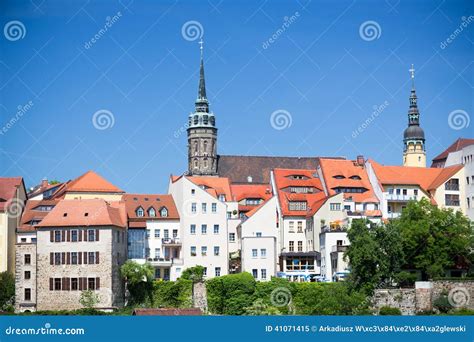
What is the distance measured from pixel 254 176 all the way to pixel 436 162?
13.5 meters

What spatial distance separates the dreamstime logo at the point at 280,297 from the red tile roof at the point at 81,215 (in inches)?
353

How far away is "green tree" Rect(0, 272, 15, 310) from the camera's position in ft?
174

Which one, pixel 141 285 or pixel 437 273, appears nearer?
pixel 437 273

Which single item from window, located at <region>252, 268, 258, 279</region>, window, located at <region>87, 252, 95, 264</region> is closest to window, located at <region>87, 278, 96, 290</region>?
window, located at <region>87, 252, 95, 264</region>

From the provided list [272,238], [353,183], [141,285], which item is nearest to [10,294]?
[141,285]

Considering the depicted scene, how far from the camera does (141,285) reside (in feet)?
175

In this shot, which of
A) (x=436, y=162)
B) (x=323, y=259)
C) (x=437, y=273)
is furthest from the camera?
(x=436, y=162)

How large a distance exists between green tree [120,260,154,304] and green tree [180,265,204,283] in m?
2.12

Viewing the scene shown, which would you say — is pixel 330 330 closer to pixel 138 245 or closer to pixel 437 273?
pixel 437 273

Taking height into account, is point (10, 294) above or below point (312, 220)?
below

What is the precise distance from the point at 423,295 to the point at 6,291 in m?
21.1

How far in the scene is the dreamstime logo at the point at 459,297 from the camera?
4788 cm

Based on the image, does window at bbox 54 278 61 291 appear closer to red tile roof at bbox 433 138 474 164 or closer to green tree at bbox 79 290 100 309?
green tree at bbox 79 290 100 309

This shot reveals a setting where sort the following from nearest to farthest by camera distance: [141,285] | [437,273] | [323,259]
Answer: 1. [437,273]
2. [141,285]
3. [323,259]
